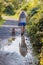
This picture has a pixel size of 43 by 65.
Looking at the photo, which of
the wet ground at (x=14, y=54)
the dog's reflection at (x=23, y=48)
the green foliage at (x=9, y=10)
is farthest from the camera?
the green foliage at (x=9, y=10)

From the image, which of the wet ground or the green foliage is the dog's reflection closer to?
the wet ground

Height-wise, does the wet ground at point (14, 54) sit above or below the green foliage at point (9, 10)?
below

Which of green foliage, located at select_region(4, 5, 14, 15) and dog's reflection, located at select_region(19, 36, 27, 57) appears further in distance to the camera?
green foliage, located at select_region(4, 5, 14, 15)

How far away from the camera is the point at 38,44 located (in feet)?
43.6

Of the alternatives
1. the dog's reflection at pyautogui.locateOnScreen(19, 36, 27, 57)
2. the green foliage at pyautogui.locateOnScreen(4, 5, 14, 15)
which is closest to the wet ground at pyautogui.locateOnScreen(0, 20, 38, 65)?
the dog's reflection at pyautogui.locateOnScreen(19, 36, 27, 57)

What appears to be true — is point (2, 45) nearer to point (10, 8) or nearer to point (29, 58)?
point (29, 58)

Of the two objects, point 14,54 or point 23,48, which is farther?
point 23,48

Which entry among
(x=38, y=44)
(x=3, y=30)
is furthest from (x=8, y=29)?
(x=38, y=44)

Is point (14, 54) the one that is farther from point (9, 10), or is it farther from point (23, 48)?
point (9, 10)

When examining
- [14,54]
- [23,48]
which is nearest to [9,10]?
[23,48]

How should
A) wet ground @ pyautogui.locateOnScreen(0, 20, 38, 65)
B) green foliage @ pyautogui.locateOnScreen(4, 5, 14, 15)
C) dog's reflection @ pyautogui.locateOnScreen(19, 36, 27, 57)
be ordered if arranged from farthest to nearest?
green foliage @ pyautogui.locateOnScreen(4, 5, 14, 15) < dog's reflection @ pyautogui.locateOnScreen(19, 36, 27, 57) < wet ground @ pyautogui.locateOnScreen(0, 20, 38, 65)

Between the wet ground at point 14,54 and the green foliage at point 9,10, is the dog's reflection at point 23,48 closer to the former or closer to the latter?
the wet ground at point 14,54

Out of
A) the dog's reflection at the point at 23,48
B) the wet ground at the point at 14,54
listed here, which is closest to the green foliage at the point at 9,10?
the wet ground at the point at 14,54

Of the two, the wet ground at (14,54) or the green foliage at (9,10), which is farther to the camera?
the green foliage at (9,10)
